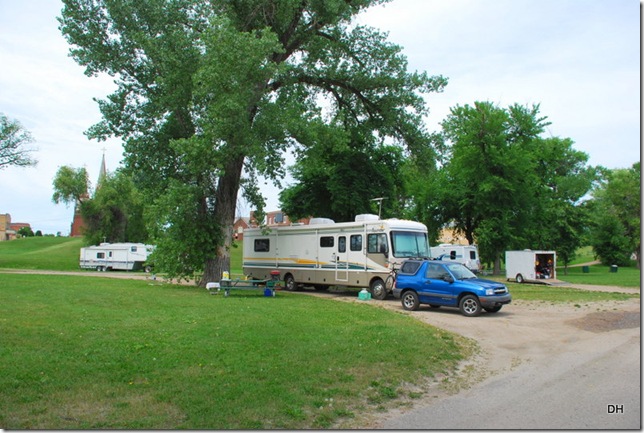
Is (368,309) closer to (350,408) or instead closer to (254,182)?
(350,408)

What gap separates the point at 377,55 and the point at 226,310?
17.2 m

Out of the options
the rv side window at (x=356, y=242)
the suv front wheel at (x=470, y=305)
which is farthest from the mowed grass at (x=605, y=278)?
the suv front wheel at (x=470, y=305)

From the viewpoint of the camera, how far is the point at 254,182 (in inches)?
1044

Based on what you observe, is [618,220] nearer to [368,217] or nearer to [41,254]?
[368,217]

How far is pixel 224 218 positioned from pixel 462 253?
77.1 ft

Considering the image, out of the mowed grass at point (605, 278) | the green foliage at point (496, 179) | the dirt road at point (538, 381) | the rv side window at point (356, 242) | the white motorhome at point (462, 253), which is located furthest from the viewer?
the green foliage at point (496, 179)

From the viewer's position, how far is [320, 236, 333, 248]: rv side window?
24031 millimetres

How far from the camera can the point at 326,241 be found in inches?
955

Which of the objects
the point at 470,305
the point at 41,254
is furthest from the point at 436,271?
the point at 41,254

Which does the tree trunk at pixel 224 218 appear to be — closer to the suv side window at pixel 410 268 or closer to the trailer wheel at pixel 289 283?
the trailer wheel at pixel 289 283

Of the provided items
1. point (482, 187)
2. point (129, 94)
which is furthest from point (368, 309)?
point (482, 187)

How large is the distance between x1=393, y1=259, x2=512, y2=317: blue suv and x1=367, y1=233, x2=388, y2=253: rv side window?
10.8ft

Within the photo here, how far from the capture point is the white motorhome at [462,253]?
40.8 meters

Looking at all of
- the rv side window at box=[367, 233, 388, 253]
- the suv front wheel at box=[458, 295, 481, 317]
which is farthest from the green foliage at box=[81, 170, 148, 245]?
the suv front wheel at box=[458, 295, 481, 317]
